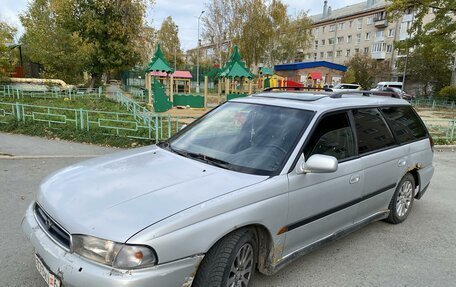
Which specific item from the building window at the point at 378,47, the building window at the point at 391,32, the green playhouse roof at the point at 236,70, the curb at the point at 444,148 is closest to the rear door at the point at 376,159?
the curb at the point at 444,148

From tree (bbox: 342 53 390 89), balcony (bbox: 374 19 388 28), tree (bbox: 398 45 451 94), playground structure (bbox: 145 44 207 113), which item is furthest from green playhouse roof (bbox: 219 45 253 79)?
balcony (bbox: 374 19 388 28)

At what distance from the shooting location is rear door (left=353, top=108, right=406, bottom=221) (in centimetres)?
359

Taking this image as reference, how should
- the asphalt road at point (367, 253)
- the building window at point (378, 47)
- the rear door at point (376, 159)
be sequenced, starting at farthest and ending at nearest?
the building window at point (378, 47)
the rear door at point (376, 159)
the asphalt road at point (367, 253)

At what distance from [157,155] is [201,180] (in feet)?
2.71

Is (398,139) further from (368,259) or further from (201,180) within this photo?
(201,180)

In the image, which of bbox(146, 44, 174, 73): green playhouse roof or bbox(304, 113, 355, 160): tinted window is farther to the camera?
bbox(146, 44, 174, 73): green playhouse roof

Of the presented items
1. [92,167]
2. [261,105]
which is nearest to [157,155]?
[92,167]

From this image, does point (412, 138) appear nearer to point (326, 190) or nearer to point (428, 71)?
point (326, 190)

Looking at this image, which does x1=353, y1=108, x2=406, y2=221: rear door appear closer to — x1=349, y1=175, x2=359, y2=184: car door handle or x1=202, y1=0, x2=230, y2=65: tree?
x1=349, y1=175, x2=359, y2=184: car door handle

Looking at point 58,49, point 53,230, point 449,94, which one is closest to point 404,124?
point 53,230

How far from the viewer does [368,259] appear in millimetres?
3521

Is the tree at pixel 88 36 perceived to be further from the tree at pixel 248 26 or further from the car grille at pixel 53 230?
the car grille at pixel 53 230

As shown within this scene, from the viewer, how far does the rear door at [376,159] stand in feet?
11.8

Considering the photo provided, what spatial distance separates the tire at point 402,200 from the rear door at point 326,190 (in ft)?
3.58
